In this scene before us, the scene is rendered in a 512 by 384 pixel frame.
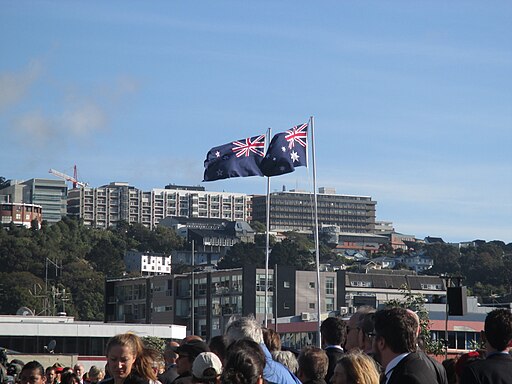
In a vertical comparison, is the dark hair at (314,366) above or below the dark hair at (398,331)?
below

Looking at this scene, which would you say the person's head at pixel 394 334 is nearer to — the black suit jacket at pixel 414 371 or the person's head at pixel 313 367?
the black suit jacket at pixel 414 371

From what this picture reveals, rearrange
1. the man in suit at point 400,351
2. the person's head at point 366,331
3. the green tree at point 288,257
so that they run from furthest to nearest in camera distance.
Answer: the green tree at point 288,257
the person's head at point 366,331
the man in suit at point 400,351

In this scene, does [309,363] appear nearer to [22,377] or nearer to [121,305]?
[22,377]

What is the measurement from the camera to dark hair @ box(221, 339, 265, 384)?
290 inches

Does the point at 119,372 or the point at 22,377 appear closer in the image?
the point at 119,372

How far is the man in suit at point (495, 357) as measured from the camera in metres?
8.59

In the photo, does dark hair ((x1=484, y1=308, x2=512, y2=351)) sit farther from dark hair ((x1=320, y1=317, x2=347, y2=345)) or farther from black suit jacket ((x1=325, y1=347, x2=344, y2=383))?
dark hair ((x1=320, y1=317, x2=347, y2=345))

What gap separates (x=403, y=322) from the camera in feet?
27.2

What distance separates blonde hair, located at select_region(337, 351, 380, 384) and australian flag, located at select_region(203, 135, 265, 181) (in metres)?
39.4

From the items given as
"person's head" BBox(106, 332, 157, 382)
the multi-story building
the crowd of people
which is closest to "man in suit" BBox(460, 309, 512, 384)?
the crowd of people

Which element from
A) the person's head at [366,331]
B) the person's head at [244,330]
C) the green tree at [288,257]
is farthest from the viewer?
the green tree at [288,257]

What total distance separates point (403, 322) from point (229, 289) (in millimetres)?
110571

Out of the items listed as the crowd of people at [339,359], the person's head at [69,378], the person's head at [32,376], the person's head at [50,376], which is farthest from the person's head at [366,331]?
the person's head at [50,376]

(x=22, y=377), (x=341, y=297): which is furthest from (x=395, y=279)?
(x=22, y=377)
